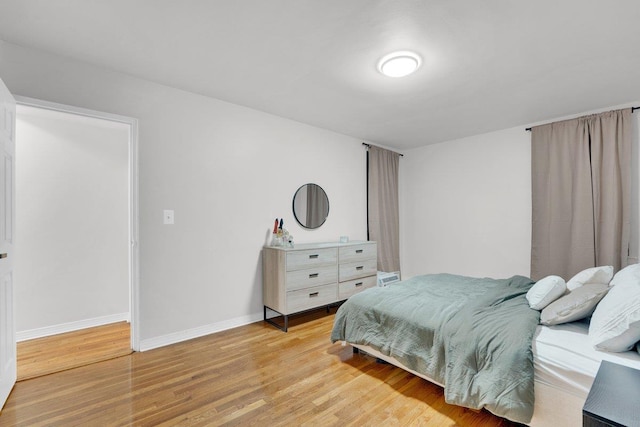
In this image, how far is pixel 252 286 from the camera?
3311 millimetres

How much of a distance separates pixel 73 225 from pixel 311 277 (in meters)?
2.60

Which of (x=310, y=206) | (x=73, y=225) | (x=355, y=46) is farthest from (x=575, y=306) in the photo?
(x=73, y=225)

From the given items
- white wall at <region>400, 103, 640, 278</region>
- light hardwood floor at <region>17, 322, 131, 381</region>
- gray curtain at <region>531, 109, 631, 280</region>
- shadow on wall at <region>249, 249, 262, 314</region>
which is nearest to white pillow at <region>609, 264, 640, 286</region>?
gray curtain at <region>531, 109, 631, 280</region>

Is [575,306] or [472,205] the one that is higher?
[472,205]

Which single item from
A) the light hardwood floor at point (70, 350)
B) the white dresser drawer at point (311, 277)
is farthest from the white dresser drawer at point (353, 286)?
the light hardwood floor at point (70, 350)

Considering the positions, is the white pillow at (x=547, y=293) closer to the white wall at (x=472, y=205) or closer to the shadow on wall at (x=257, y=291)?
Answer: the white wall at (x=472, y=205)

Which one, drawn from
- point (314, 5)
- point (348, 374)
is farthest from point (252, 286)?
point (314, 5)

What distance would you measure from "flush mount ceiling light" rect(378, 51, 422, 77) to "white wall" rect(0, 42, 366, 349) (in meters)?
1.56

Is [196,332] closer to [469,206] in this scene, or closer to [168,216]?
[168,216]

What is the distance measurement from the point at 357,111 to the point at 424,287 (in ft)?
6.74

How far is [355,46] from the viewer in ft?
6.84

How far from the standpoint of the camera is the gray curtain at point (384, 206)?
4621mm

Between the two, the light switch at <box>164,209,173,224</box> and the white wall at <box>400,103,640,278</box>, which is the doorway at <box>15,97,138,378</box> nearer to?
the light switch at <box>164,209,173,224</box>

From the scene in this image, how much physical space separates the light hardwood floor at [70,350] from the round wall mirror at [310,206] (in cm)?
220
